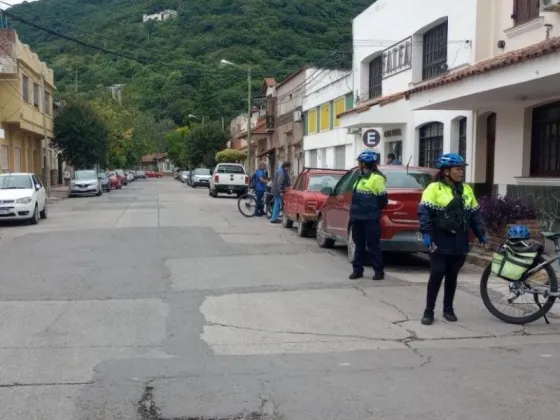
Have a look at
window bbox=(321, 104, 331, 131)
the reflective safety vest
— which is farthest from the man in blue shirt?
window bbox=(321, 104, 331, 131)

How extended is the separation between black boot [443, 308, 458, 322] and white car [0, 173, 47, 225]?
46.4 feet

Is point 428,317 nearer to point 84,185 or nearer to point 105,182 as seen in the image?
point 84,185

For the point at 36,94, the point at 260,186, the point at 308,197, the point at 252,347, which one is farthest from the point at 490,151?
the point at 36,94

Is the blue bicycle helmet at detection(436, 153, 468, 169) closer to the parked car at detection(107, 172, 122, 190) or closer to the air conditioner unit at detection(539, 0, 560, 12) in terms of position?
the air conditioner unit at detection(539, 0, 560, 12)

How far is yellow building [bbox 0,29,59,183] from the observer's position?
31.4 m

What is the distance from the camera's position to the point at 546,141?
14.0 m

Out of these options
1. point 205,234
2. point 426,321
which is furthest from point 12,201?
point 426,321

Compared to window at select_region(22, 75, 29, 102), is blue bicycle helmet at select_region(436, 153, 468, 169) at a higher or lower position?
lower

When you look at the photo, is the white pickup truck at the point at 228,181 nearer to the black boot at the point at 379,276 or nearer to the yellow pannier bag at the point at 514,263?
the black boot at the point at 379,276

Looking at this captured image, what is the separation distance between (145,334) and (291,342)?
1.45 meters

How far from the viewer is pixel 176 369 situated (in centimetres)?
540

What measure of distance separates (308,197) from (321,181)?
40.9 inches

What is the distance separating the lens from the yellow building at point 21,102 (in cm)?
3142

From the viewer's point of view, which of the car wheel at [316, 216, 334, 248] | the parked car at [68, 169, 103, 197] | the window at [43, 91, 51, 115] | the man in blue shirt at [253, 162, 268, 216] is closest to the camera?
the car wheel at [316, 216, 334, 248]
